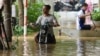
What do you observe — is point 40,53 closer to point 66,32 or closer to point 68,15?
point 66,32

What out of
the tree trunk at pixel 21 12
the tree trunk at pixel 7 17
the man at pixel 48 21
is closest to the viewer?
the tree trunk at pixel 7 17

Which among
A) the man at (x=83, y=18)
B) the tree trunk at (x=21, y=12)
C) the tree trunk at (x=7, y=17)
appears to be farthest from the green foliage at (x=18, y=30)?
the tree trunk at (x=7, y=17)

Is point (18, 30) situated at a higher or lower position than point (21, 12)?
lower

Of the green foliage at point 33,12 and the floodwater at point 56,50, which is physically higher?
the green foliage at point 33,12

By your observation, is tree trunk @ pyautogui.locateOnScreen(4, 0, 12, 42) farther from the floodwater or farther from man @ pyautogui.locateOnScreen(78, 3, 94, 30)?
man @ pyautogui.locateOnScreen(78, 3, 94, 30)

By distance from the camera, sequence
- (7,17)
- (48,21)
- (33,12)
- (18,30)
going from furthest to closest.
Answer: (33,12)
(18,30)
(48,21)
(7,17)

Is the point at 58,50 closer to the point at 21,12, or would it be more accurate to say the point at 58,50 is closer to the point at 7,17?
the point at 7,17

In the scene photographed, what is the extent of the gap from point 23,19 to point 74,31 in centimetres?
391

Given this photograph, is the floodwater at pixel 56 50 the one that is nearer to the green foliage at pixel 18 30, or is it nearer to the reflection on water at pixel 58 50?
the reflection on water at pixel 58 50

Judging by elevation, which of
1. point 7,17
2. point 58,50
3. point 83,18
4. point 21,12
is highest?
point 7,17

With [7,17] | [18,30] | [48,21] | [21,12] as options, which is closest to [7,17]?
[7,17]

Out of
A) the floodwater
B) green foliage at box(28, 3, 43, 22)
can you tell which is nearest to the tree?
the floodwater

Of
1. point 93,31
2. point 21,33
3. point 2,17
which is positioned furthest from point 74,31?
point 2,17

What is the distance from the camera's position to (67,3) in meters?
38.2
